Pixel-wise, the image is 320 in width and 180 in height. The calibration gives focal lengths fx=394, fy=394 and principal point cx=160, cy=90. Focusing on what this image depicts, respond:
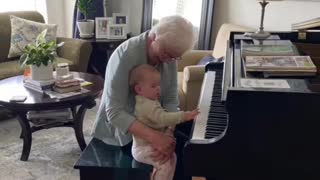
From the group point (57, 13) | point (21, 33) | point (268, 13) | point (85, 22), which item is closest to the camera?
point (268, 13)

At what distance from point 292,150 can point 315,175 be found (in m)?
0.12

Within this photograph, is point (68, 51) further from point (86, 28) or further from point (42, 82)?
point (42, 82)

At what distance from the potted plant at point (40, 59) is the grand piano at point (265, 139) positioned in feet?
5.60

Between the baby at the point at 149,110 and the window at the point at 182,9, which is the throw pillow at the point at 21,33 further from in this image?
the baby at the point at 149,110

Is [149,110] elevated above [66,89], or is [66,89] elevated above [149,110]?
[149,110]

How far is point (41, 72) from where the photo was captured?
9.23ft

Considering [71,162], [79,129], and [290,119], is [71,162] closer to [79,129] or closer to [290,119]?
[79,129]

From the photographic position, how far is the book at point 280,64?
1.47 m

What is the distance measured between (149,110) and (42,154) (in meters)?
1.51

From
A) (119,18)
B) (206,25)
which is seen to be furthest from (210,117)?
(119,18)

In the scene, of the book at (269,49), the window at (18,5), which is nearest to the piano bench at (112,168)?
the book at (269,49)

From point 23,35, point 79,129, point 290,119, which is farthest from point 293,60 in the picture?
point 23,35

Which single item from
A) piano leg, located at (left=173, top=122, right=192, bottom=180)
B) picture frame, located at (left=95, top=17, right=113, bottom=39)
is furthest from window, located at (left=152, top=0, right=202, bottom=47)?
piano leg, located at (left=173, top=122, right=192, bottom=180)

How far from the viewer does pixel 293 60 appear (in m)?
1.56
